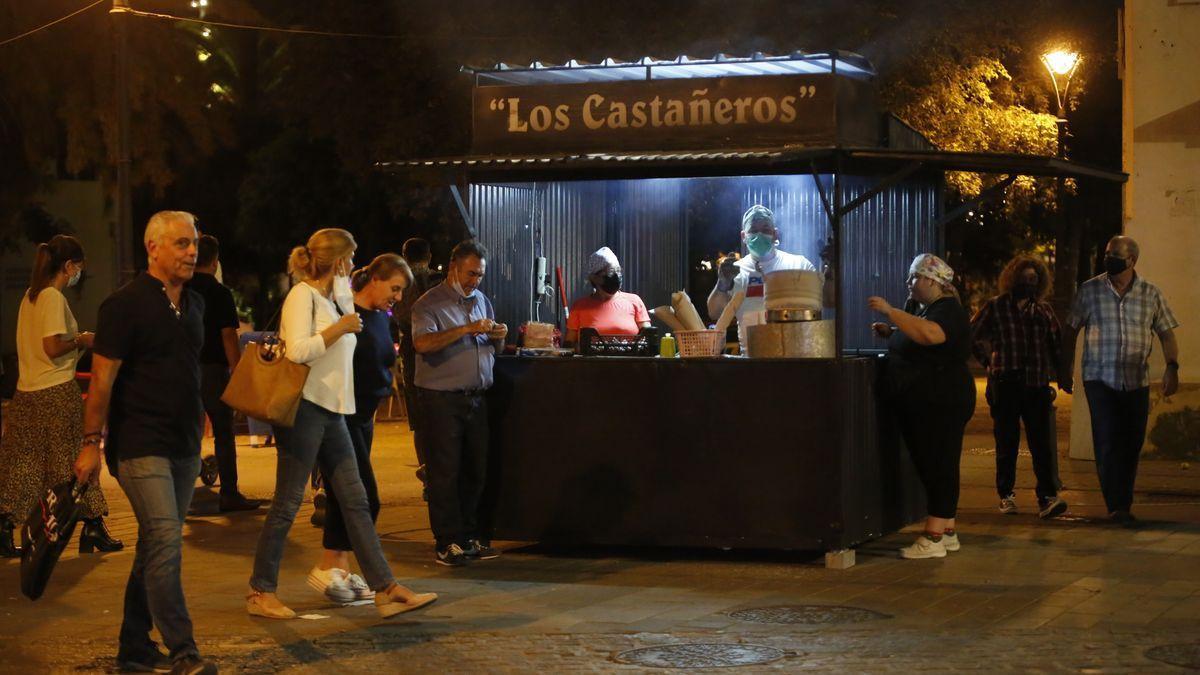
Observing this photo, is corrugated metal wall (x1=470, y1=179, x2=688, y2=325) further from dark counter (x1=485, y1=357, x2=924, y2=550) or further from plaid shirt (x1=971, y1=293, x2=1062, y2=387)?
plaid shirt (x1=971, y1=293, x2=1062, y2=387)

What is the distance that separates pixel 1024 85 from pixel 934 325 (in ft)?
56.1

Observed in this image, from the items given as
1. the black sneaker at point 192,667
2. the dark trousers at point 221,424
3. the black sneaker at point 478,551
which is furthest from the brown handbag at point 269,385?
the dark trousers at point 221,424

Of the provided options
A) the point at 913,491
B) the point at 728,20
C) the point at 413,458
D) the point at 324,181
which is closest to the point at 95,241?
the point at 324,181

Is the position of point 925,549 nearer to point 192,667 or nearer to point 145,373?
point 192,667

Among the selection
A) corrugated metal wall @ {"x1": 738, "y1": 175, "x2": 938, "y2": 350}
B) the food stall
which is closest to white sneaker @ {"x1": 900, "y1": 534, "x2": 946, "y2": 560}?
the food stall

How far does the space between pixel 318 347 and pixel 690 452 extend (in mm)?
2688

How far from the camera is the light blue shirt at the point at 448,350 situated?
9.59 m

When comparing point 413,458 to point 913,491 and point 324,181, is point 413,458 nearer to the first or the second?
point 913,491

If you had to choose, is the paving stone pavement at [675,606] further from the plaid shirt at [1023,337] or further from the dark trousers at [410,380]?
the plaid shirt at [1023,337]

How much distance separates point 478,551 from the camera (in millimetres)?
9906

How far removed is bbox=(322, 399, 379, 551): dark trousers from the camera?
853 cm

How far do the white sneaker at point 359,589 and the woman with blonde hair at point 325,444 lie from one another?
365 millimetres

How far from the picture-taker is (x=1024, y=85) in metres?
25.7

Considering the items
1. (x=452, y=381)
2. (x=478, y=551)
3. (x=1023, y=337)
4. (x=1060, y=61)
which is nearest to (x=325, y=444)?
(x=452, y=381)
